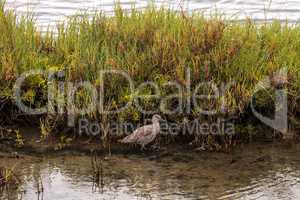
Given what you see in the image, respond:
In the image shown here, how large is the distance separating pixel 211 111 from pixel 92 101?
129cm

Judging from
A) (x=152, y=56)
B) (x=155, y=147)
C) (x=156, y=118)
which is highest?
(x=152, y=56)

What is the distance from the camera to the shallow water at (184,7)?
1185cm

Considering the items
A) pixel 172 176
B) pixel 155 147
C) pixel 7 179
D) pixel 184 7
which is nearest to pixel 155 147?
pixel 155 147

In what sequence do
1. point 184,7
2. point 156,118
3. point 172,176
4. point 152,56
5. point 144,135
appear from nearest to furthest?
point 172,176 < point 144,135 < point 156,118 < point 152,56 < point 184,7

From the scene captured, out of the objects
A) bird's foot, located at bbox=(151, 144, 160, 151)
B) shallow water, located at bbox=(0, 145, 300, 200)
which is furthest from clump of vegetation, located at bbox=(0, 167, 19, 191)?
bird's foot, located at bbox=(151, 144, 160, 151)

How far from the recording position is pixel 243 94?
24.3 ft

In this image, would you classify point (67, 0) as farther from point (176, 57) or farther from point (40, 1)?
point (176, 57)

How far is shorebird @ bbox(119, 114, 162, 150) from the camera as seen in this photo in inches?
282

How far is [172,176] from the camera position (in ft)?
22.1

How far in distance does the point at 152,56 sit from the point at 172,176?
5.39 ft

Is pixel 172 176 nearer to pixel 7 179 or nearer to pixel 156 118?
pixel 156 118

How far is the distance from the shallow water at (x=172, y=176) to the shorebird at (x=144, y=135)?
16 cm

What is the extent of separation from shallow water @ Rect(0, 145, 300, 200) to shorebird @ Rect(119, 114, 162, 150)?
0.16 meters

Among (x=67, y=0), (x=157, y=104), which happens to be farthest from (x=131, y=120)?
(x=67, y=0)
